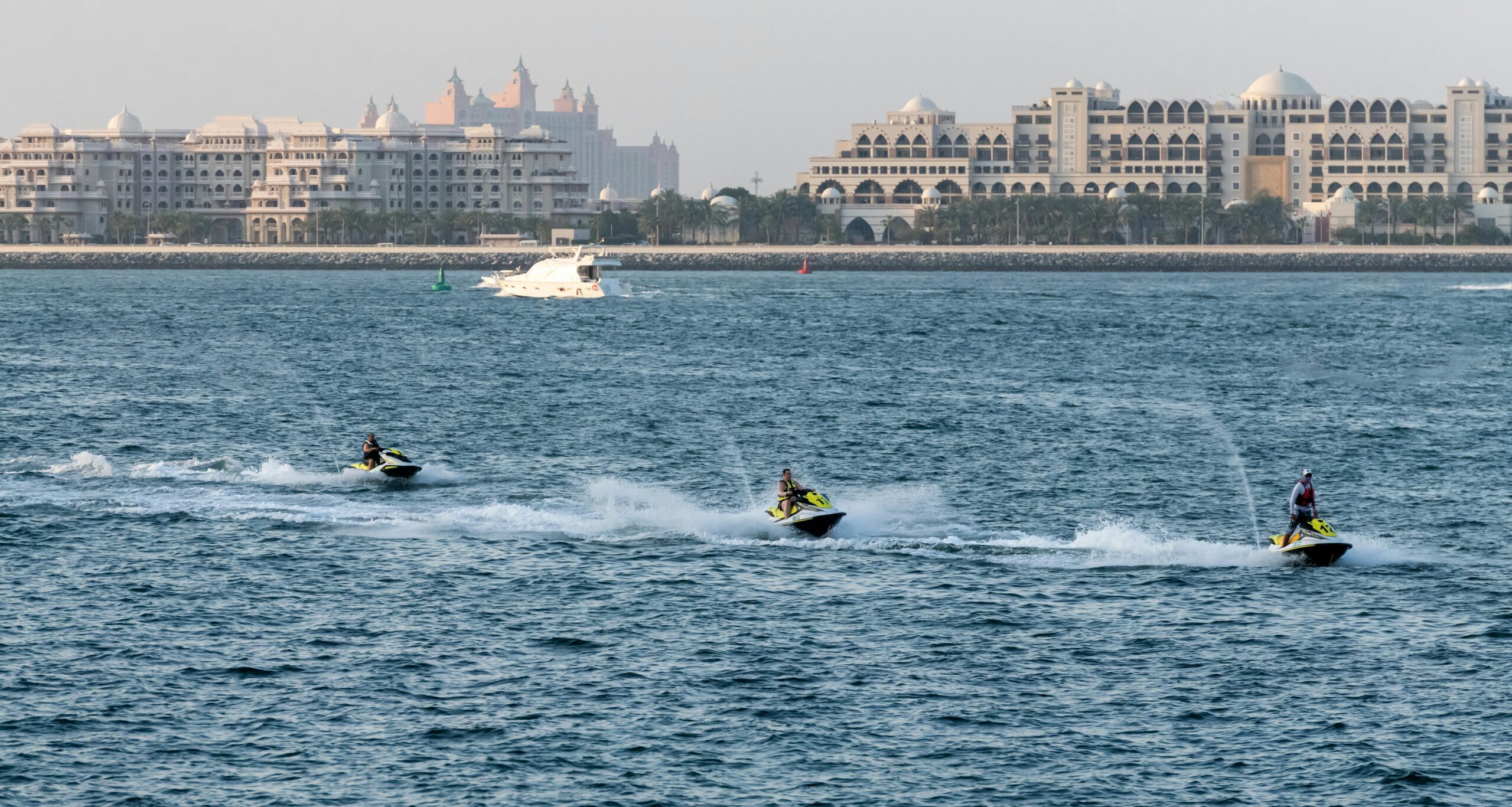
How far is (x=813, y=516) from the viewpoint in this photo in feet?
159

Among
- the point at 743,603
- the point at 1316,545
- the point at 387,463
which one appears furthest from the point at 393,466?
the point at 1316,545

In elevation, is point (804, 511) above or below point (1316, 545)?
above

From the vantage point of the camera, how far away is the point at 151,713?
33.1 m

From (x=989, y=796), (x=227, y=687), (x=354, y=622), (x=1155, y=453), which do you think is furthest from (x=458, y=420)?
(x=989, y=796)

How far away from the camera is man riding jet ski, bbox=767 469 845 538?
48.4 metres

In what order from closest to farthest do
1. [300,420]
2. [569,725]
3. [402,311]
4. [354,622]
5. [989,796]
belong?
[989,796] → [569,725] → [354,622] → [300,420] → [402,311]

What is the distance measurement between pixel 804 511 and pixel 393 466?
51.9 feet

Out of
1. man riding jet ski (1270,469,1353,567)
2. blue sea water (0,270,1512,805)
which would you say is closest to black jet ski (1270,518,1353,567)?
man riding jet ski (1270,469,1353,567)

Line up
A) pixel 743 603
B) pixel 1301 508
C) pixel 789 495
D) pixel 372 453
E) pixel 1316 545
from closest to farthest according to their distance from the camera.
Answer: pixel 743 603, pixel 1316 545, pixel 1301 508, pixel 789 495, pixel 372 453

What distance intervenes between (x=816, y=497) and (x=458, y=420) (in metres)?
32.3

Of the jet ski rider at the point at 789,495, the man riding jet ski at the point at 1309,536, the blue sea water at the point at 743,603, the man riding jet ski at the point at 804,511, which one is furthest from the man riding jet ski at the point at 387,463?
the man riding jet ski at the point at 1309,536

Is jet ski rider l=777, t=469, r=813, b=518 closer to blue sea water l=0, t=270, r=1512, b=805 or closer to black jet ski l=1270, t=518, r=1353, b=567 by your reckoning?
blue sea water l=0, t=270, r=1512, b=805

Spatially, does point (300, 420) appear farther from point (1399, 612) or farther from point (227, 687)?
point (1399, 612)

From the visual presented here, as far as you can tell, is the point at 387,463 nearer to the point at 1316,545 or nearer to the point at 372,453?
the point at 372,453
